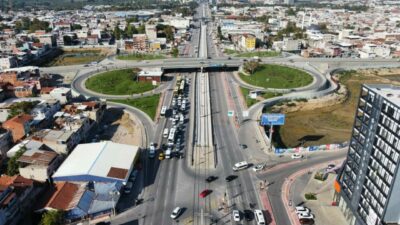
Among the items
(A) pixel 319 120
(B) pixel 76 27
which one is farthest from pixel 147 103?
(B) pixel 76 27

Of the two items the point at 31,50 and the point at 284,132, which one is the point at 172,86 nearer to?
the point at 284,132

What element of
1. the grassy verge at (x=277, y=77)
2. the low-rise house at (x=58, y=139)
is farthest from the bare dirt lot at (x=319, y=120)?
the low-rise house at (x=58, y=139)

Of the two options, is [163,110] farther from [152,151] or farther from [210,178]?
[210,178]

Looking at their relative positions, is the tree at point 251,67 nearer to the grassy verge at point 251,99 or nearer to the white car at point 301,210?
the grassy verge at point 251,99

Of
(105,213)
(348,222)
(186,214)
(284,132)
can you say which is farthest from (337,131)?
(105,213)

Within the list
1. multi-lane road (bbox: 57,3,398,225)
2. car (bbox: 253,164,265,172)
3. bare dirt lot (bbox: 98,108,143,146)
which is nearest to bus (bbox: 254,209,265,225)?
multi-lane road (bbox: 57,3,398,225)

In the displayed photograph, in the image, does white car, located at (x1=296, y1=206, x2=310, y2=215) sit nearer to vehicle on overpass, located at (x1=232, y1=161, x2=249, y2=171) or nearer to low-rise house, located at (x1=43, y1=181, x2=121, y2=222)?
vehicle on overpass, located at (x1=232, y1=161, x2=249, y2=171)
